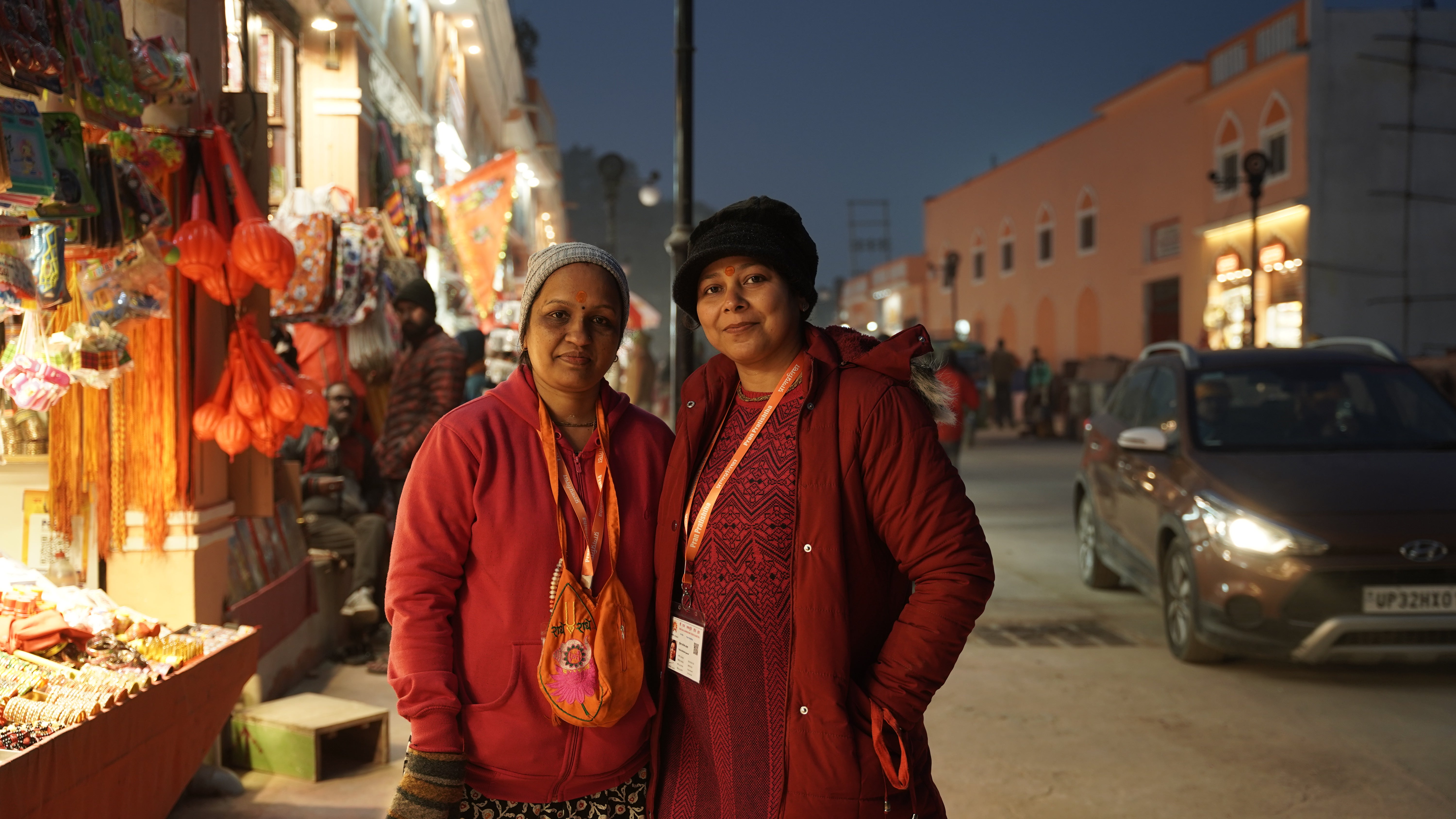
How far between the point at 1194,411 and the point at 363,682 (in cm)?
497

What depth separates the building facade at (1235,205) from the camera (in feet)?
74.4

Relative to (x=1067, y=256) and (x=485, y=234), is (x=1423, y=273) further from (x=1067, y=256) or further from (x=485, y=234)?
(x=485, y=234)

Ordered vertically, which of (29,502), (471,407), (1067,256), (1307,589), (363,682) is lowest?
(363,682)

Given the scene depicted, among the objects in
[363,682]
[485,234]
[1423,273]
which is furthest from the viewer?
[1423,273]

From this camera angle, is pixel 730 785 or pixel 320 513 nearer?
pixel 730 785

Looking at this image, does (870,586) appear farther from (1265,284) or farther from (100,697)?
(1265,284)

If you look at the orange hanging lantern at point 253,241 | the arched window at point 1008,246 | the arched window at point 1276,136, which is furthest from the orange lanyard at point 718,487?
the arched window at point 1008,246

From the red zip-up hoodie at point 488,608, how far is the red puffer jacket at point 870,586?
1.38 ft

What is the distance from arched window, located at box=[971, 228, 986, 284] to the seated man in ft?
126

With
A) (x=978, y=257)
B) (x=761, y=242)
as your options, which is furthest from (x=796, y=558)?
(x=978, y=257)

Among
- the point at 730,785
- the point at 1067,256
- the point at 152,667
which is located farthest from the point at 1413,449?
the point at 1067,256

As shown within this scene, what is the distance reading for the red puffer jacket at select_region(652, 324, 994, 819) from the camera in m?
2.15

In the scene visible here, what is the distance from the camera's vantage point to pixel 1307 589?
18.1 feet

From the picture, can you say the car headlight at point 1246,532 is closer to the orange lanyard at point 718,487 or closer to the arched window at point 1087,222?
the orange lanyard at point 718,487
